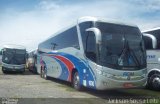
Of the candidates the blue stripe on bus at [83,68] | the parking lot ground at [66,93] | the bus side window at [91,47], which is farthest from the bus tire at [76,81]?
the bus side window at [91,47]

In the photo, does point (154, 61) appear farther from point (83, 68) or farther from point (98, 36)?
point (98, 36)

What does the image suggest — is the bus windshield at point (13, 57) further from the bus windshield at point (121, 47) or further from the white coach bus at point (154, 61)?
the bus windshield at point (121, 47)

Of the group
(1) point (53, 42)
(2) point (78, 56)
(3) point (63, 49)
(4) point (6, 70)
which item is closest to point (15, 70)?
(4) point (6, 70)

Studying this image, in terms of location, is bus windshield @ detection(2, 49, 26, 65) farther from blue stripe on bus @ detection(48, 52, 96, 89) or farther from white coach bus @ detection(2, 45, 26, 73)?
blue stripe on bus @ detection(48, 52, 96, 89)

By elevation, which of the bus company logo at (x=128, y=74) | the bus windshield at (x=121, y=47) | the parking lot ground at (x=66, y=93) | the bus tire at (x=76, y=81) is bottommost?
the parking lot ground at (x=66, y=93)

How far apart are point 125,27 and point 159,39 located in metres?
3.06

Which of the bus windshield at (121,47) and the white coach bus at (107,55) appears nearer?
the white coach bus at (107,55)

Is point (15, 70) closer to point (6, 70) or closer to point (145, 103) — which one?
point (6, 70)

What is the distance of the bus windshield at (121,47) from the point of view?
1203cm

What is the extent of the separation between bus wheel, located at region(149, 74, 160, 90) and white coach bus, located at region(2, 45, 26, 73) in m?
16.9

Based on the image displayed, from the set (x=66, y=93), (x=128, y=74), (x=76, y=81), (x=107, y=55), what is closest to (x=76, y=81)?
(x=76, y=81)

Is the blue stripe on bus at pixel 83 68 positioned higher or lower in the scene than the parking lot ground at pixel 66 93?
higher

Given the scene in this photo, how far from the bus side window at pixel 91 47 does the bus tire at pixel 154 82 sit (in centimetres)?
457

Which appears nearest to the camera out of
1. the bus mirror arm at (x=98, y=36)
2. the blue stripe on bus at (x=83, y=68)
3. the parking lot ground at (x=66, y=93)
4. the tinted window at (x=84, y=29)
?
the bus mirror arm at (x=98, y=36)
